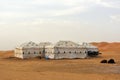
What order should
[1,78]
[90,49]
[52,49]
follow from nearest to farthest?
[1,78] < [52,49] < [90,49]

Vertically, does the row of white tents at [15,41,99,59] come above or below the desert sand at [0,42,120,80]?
above

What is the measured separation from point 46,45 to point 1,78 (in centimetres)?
2442

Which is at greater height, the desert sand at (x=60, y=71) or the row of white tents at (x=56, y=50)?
the row of white tents at (x=56, y=50)

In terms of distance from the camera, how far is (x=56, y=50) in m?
39.2

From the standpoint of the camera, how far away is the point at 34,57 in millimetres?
41469

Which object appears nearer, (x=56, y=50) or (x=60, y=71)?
(x=60, y=71)

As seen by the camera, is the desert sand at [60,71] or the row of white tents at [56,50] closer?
the desert sand at [60,71]

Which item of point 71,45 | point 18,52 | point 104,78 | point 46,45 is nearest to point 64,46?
point 71,45

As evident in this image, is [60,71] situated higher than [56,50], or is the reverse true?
[56,50]

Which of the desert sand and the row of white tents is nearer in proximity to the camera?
the desert sand

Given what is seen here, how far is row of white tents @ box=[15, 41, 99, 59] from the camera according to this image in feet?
130

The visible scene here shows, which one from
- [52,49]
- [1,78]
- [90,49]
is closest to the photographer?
[1,78]

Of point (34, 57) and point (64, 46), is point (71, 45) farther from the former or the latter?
point (34, 57)

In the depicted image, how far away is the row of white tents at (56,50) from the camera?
39531 millimetres
